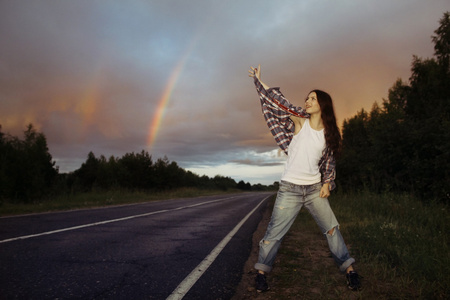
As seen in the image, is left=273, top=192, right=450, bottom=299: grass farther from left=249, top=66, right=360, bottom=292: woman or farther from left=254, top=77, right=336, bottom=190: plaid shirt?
left=254, top=77, right=336, bottom=190: plaid shirt

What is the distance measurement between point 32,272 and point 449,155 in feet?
34.3

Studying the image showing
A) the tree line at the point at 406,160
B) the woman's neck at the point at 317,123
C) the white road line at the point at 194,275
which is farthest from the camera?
the tree line at the point at 406,160

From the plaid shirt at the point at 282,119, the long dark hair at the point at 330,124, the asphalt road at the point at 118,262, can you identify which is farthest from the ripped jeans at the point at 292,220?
the asphalt road at the point at 118,262

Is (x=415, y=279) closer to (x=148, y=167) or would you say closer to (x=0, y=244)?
(x=0, y=244)

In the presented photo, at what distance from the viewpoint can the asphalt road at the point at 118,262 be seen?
9.20ft

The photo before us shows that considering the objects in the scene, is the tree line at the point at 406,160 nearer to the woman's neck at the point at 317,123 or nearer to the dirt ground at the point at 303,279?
the woman's neck at the point at 317,123

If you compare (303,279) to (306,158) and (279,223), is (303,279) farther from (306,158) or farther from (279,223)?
(306,158)

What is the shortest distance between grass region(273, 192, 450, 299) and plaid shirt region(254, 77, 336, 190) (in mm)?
1143

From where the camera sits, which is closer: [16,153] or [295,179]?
[295,179]

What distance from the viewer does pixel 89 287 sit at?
9.41ft

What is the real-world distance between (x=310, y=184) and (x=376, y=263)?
164cm

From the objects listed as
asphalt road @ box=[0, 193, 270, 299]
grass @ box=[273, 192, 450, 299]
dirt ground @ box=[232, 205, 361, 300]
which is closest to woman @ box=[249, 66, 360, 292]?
dirt ground @ box=[232, 205, 361, 300]

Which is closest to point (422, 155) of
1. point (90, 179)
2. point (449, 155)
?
point (449, 155)

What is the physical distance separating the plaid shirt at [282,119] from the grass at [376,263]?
3.75 ft
